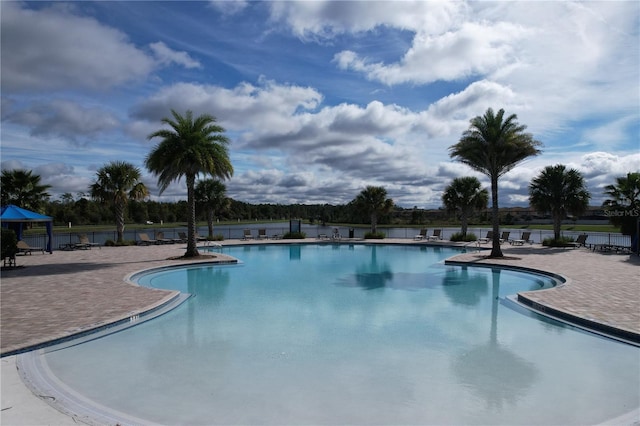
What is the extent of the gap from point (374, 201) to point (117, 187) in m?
17.2

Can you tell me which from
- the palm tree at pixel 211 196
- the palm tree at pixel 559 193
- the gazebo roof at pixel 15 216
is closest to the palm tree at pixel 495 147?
the palm tree at pixel 559 193

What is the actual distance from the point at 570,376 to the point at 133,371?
21.0 ft

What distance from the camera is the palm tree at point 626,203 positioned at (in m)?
20.1

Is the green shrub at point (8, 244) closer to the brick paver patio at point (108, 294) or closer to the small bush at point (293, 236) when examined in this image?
the brick paver patio at point (108, 294)

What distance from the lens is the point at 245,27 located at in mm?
12688

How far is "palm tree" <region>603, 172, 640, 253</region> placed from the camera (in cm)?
2014

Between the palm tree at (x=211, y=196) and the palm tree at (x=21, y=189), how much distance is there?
9.43 metres

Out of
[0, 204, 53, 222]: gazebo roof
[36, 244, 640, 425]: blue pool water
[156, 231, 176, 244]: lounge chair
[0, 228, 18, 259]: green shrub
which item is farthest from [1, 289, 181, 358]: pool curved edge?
[156, 231, 176, 244]: lounge chair

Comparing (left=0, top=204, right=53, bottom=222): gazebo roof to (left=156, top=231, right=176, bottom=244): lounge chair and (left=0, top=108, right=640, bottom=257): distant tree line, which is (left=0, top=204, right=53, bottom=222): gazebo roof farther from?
(left=156, top=231, right=176, bottom=244): lounge chair

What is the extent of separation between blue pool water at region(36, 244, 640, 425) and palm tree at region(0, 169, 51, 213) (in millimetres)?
17330

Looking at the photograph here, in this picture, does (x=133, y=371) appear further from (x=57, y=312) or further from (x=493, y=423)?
(x=493, y=423)

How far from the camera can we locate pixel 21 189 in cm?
2197

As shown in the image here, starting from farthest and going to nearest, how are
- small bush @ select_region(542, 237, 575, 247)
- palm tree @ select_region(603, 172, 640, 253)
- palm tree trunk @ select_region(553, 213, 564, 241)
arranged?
palm tree trunk @ select_region(553, 213, 564, 241) → small bush @ select_region(542, 237, 575, 247) → palm tree @ select_region(603, 172, 640, 253)

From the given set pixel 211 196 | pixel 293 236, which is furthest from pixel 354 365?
pixel 211 196
